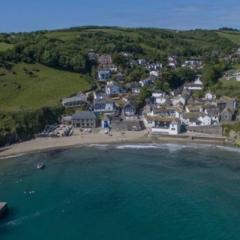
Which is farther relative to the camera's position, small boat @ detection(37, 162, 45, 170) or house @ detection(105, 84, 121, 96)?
house @ detection(105, 84, 121, 96)

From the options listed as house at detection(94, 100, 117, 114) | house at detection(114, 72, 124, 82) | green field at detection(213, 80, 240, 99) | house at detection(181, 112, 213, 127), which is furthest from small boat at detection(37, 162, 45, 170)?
house at detection(114, 72, 124, 82)

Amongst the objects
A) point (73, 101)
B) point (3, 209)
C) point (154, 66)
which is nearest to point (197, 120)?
point (73, 101)

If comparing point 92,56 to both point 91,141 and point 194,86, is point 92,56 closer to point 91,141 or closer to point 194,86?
point 194,86

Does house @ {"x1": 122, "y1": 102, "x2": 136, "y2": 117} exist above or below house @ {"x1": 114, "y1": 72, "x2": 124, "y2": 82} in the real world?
below

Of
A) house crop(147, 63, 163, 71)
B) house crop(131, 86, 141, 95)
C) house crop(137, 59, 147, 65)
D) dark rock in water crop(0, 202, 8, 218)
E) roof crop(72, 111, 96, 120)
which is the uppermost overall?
house crop(137, 59, 147, 65)

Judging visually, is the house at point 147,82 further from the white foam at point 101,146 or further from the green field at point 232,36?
the green field at point 232,36

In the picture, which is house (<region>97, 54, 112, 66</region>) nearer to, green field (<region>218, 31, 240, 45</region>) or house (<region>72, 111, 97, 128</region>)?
house (<region>72, 111, 97, 128</region>)

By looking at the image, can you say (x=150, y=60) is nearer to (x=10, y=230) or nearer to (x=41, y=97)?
(x=41, y=97)
